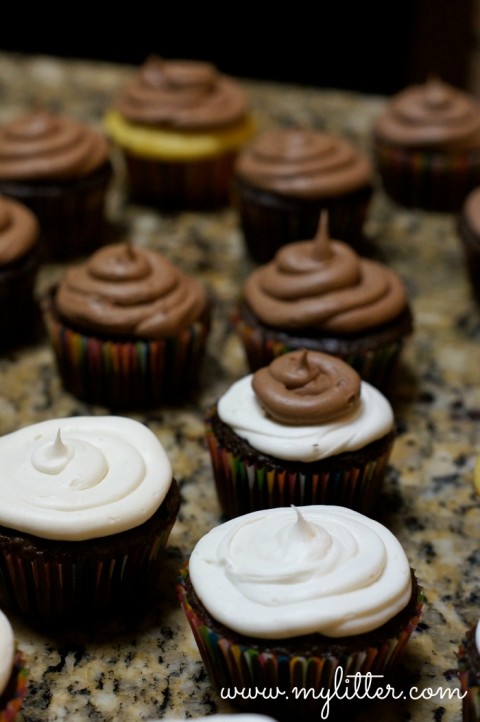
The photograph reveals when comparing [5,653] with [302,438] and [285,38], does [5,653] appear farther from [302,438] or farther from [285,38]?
[285,38]

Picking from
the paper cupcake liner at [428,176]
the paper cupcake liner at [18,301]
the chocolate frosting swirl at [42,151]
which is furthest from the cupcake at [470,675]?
the paper cupcake liner at [428,176]

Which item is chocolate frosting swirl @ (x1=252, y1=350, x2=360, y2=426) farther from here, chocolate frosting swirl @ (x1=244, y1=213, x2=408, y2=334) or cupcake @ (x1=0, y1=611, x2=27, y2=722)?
cupcake @ (x1=0, y1=611, x2=27, y2=722)

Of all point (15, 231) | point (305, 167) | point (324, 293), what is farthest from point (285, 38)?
point (324, 293)

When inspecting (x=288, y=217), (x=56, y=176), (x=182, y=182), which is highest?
(x=56, y=176)

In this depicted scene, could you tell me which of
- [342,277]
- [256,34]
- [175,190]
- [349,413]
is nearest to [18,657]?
[349,413]

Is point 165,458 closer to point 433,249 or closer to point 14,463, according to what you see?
point 14,463

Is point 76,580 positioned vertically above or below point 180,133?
below

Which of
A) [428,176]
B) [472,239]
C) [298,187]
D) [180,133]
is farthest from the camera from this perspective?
[428,176]
